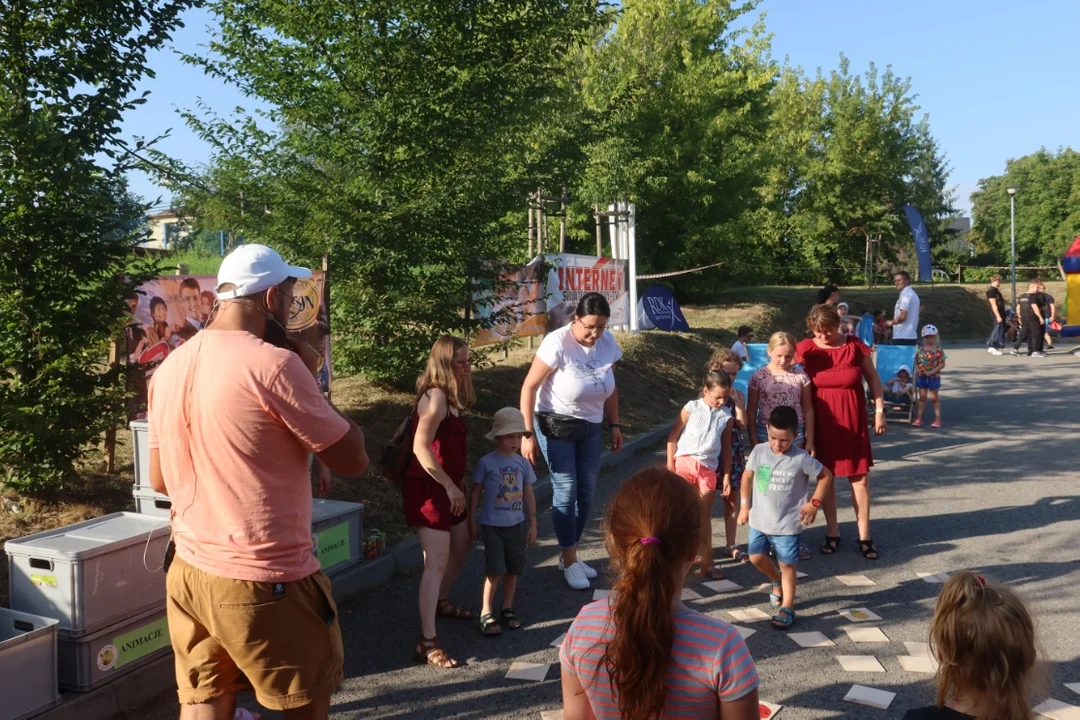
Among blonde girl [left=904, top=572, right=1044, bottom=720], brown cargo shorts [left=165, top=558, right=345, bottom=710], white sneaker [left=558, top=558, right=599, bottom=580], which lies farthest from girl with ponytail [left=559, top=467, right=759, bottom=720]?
white sneaker [left=558, top=558, right=599, bottom=580]

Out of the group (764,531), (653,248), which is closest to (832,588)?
(764,531)

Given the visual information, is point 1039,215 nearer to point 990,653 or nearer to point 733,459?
point 733,459

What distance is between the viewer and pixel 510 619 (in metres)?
5.34

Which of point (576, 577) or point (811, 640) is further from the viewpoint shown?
point (576, 577)

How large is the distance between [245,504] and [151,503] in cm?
278

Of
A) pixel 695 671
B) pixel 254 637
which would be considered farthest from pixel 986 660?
pixel 254 637

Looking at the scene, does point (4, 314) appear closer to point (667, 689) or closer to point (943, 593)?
point (667, 689)

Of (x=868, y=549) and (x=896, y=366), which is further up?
(x=896, y=366)

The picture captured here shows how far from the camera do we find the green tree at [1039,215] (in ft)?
224

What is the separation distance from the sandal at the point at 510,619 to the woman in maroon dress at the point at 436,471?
0.53m

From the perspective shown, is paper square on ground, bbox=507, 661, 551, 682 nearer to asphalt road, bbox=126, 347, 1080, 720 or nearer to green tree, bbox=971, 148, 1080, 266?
asphalt road, bbox=126, 347, 1080, 720

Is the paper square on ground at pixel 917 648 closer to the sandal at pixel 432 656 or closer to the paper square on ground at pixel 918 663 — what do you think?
the paper square on ground at pixel 918 663

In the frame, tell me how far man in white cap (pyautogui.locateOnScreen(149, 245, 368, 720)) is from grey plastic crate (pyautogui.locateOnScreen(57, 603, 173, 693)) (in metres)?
1.57

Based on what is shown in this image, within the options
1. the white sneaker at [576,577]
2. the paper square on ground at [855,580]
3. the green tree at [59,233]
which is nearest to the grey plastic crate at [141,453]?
the green tree at [59,233]
